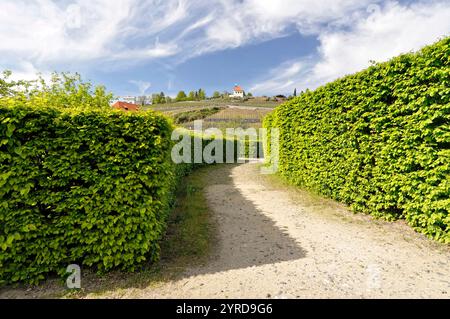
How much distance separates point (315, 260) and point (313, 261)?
59mm

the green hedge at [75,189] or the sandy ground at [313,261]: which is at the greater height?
the green hedge at [75,189]

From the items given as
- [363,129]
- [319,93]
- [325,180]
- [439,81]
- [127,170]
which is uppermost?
[319,93]

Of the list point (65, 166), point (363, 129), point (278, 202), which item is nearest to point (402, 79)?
point (363, 129)

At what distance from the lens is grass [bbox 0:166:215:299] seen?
343 centimetres

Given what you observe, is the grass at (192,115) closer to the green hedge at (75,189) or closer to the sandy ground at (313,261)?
the sandy ground at (313,261)

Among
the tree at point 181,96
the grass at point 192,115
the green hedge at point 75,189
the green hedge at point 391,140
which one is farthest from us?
the tree at point 181,96

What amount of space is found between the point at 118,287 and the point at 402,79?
6.95 meters

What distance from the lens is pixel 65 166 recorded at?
350 centimetres

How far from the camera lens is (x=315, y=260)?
14.0 ft

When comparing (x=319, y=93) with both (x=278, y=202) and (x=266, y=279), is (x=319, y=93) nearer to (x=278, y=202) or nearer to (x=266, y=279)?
(x=278, y=202)

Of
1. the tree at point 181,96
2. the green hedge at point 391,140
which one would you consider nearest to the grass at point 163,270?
the green hedge at point 391,140

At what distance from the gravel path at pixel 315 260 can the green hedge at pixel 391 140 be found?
636mm

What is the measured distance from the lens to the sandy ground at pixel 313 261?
11.3 feet

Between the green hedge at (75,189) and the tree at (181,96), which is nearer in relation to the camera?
the green hedge at (75,189)
